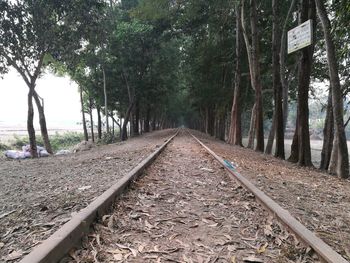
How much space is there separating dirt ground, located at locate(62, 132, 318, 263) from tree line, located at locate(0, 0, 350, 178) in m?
4.34

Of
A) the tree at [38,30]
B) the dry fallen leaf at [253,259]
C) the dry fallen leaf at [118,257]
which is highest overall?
the tree at [38,30]

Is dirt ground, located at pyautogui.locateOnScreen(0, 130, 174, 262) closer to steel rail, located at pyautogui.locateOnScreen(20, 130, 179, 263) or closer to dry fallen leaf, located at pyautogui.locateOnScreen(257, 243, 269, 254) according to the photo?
steel rail, located at pyautogui.locateOnScreen(20, 130, 179, 263)

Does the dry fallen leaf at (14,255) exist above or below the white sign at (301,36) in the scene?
below

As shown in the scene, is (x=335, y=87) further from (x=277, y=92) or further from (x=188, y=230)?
(x=188, y=230)

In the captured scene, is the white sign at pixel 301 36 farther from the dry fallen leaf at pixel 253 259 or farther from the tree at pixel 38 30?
the tree at pixel 38 30

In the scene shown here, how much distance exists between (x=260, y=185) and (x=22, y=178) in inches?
222

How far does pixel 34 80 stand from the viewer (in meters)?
15.3

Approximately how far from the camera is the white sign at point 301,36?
6954 mm

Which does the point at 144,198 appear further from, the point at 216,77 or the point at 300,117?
the point at 216,77

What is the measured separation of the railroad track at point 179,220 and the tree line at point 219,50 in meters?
4.15

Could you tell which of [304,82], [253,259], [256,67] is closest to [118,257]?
[253,259]

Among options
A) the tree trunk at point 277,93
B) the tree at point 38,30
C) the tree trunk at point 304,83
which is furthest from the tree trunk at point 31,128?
the tree trunk at point 304,83

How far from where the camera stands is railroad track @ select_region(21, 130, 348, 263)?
9.61 ft

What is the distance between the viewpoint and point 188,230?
12.0 feet
